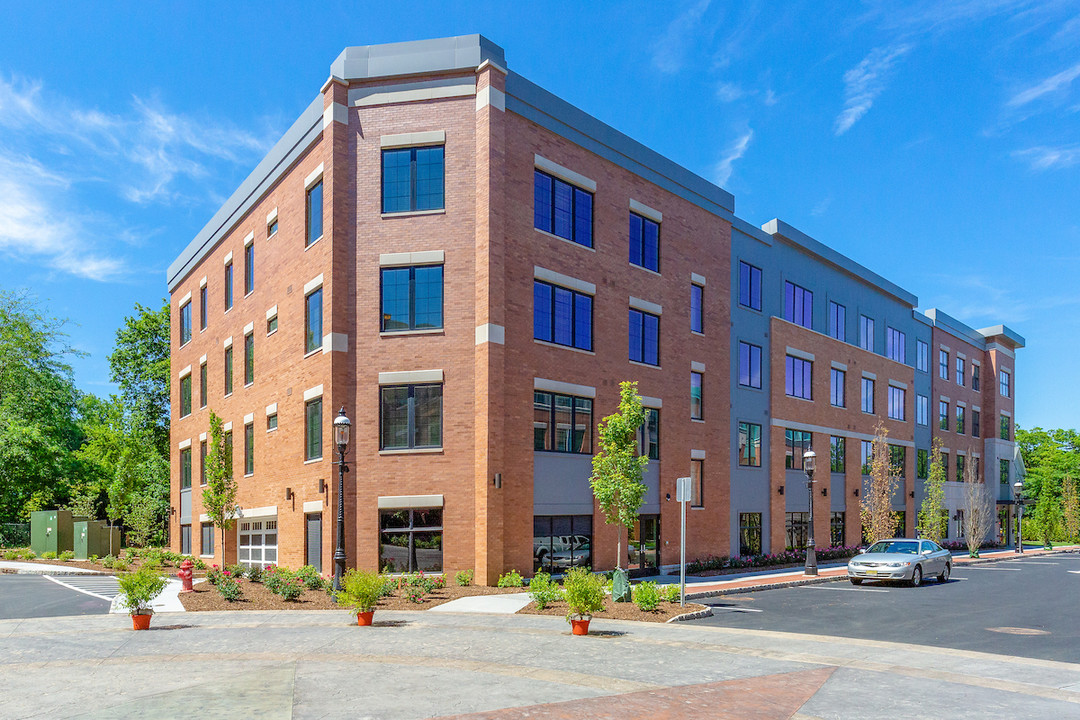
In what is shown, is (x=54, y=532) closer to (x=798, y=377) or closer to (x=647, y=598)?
(x=647, y=598)

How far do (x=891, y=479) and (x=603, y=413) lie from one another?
24.5m

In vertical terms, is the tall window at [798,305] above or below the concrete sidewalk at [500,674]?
above

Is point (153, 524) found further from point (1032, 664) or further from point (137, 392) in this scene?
point (1032, 664)

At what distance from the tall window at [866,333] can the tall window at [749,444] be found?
12.7 metres

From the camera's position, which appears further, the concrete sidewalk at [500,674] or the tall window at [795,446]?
the tall window at [795,446]

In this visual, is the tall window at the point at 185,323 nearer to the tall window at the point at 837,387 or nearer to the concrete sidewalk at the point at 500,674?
the concrete sidewalk at the point at 500,674

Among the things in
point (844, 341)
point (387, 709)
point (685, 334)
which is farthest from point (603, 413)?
point (844, 341)

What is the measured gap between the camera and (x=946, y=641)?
1554 cm

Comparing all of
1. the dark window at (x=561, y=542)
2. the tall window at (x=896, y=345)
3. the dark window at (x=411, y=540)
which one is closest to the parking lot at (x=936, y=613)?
the dark window at (x=561, y=542)

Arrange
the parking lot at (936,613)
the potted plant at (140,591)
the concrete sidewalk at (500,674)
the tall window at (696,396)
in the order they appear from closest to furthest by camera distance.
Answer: the concrete sidewalk at (500,674) → the parking lot at (936,613) → the potted plant at (140,591) → the tall window at (696,396)

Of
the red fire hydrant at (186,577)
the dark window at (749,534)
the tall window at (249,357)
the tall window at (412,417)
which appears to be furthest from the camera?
the dark window at (749,534)

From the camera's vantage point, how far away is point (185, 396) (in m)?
43.3

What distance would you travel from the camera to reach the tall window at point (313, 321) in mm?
26438

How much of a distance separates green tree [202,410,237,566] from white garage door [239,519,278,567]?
91 centimetres
